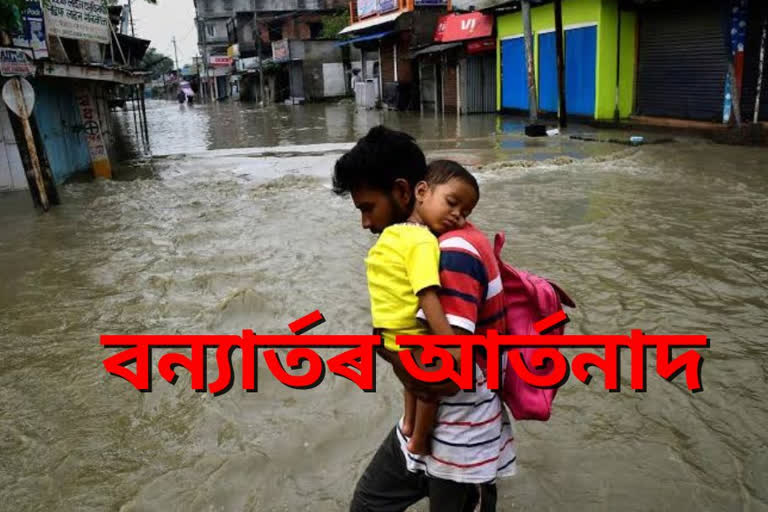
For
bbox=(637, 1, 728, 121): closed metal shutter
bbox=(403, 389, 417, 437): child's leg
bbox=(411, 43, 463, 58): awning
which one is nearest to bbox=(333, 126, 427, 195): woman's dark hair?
bbox=(403, 389, 417, 437): child's leg

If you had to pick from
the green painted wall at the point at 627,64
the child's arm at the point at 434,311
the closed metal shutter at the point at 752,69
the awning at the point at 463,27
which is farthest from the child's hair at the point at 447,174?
the awning at the point at 463,27

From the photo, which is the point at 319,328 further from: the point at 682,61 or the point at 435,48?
the point at 435,48

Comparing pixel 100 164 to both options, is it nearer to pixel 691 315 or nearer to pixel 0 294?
pixel 0 294

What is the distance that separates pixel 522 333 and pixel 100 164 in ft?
41.7

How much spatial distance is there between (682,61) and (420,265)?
51.8ft

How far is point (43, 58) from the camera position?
10711 mm

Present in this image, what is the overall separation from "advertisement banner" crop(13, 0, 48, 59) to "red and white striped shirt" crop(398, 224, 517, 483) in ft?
35.6

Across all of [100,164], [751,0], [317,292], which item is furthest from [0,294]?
[751,0]

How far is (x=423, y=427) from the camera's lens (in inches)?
68.2

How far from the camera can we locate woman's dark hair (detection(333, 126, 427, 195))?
1.73 m

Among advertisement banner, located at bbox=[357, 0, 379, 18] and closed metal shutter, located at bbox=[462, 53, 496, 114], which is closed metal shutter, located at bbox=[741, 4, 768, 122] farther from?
advertisement banner, located at bbox=[357, 0, 379, 18]

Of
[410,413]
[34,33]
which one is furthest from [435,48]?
[410,413]

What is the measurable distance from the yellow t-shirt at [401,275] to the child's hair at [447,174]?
0.14 m

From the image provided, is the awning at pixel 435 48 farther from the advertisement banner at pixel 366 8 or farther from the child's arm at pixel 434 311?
the child's arm at pixel 434 311
